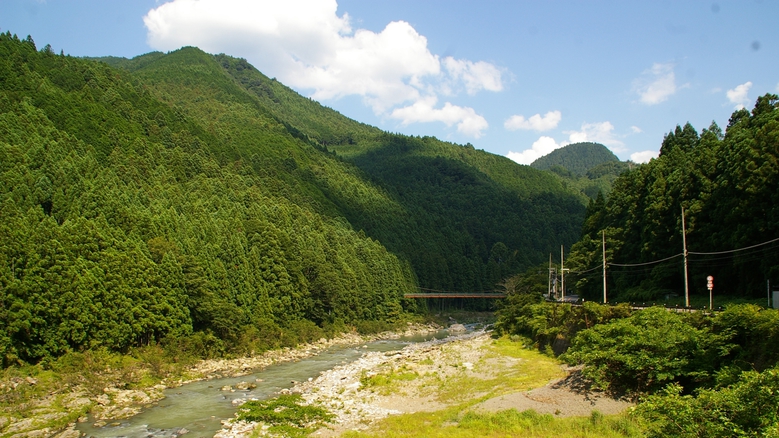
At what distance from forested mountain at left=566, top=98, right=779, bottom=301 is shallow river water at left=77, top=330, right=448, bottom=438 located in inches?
1173

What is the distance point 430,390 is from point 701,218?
1010 inches

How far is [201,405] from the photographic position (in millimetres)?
33156

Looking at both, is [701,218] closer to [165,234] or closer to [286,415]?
[286,415]

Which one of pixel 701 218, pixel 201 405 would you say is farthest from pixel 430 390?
pixel 701 218

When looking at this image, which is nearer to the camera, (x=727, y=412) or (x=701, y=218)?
(x=727, y=412)

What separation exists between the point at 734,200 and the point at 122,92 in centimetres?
9737

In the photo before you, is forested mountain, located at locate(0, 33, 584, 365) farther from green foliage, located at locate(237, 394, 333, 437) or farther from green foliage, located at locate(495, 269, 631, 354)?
green foliage, located at locate(495, 269, 631, 354)

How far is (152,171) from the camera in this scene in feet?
241

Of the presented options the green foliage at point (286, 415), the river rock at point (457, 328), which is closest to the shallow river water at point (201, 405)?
the green foliage at point (286, 415)

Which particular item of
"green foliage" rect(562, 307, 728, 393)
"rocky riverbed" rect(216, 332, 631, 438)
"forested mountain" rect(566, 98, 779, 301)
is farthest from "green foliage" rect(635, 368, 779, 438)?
"forested mountain" rect(566, 98, 779, 301)

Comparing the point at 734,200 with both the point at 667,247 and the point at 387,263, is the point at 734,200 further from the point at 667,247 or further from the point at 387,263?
the point at 387,263

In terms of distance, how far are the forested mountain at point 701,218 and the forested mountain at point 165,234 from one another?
3599 centimetres

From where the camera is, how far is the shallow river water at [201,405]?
90.6 feet

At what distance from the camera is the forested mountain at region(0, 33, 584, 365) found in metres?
38.6
